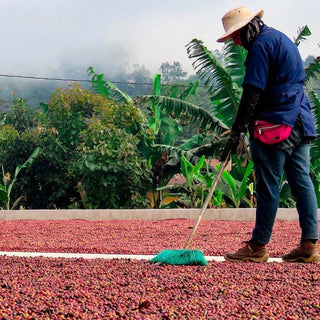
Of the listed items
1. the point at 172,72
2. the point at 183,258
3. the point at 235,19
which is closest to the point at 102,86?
A: the point at 235,19

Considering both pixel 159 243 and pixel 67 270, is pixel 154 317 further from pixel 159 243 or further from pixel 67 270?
pixel 159 243

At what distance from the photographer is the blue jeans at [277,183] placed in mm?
4141

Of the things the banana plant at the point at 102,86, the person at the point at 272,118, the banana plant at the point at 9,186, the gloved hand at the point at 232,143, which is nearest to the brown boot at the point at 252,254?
the person at the point at 272,118

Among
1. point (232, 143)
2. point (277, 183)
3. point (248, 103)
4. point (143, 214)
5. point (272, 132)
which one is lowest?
point (143, 214)

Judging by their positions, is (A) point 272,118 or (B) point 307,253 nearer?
(A) point 272,118

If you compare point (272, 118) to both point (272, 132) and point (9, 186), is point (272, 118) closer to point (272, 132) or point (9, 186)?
point (272, 132)

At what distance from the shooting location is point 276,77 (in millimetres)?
4133

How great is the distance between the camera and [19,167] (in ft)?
42.6

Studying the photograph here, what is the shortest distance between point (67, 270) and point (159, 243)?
2652 millimetres

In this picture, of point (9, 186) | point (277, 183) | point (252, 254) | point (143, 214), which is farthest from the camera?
point (9, 186)

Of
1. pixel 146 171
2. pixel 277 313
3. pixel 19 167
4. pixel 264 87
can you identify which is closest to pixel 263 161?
pixel 264 87

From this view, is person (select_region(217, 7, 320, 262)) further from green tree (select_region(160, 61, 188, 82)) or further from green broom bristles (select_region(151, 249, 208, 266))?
green tree (select_region(160, 61, 188, 82))

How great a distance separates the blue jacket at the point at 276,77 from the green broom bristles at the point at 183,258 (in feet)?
3.66

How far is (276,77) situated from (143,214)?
6813mm
